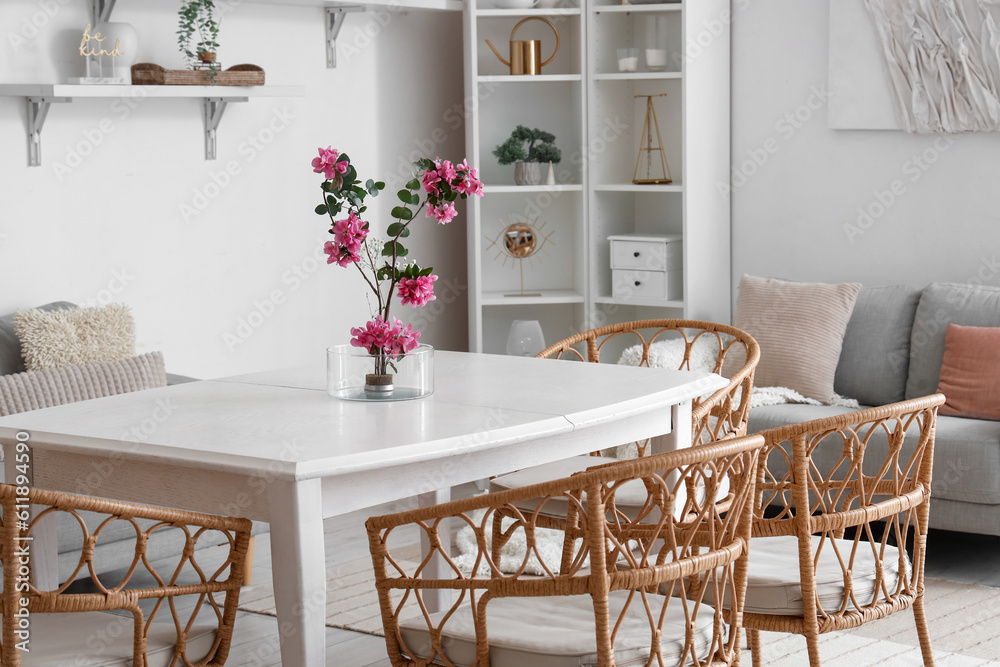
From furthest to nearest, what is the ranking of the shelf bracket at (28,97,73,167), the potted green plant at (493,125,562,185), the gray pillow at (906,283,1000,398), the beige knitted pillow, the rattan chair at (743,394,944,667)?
the potted green plant at (493,125,562,185)
the gray pillow at (906,283,1000,398)
the shelf bracket at (28,97,73,167)
the beige knitted pillow
the rattan chair at (743,394,944,667)

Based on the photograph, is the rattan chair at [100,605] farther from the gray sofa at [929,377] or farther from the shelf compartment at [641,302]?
the shelf compartment at [641,302]

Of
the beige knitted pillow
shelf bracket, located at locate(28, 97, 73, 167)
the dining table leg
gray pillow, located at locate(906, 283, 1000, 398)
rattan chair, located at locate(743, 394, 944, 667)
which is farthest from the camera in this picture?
gray pillow, located at locate(906, 283, 1000, 398)

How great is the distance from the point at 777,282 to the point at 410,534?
1585 millimetres

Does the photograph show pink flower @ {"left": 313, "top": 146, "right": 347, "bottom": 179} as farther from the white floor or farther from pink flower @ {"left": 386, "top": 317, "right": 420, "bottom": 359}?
the white floor

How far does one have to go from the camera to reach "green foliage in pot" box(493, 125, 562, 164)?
4.74m

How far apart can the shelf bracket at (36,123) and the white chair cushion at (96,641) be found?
2056mm

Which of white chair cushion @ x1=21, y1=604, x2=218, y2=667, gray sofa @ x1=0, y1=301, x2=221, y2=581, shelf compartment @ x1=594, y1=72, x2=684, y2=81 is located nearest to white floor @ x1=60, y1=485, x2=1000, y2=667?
gray sofa @ x1=0, y1=301, x2=221, y2=581

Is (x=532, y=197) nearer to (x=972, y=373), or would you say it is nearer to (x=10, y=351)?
(x=972, y=373)

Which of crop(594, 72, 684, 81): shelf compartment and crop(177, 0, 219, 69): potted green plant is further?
crop(594, 72, 684, 81): shelf compartment

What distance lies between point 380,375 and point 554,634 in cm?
75

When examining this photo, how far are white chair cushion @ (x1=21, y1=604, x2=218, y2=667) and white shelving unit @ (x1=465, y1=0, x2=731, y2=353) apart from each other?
2873 millimetres

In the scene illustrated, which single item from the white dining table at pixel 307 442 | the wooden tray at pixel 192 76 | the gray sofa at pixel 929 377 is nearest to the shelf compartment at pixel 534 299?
the gray sofa at pixel 929 377

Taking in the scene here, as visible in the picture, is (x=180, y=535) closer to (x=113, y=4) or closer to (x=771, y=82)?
(x=113, y=4)

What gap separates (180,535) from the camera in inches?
131
